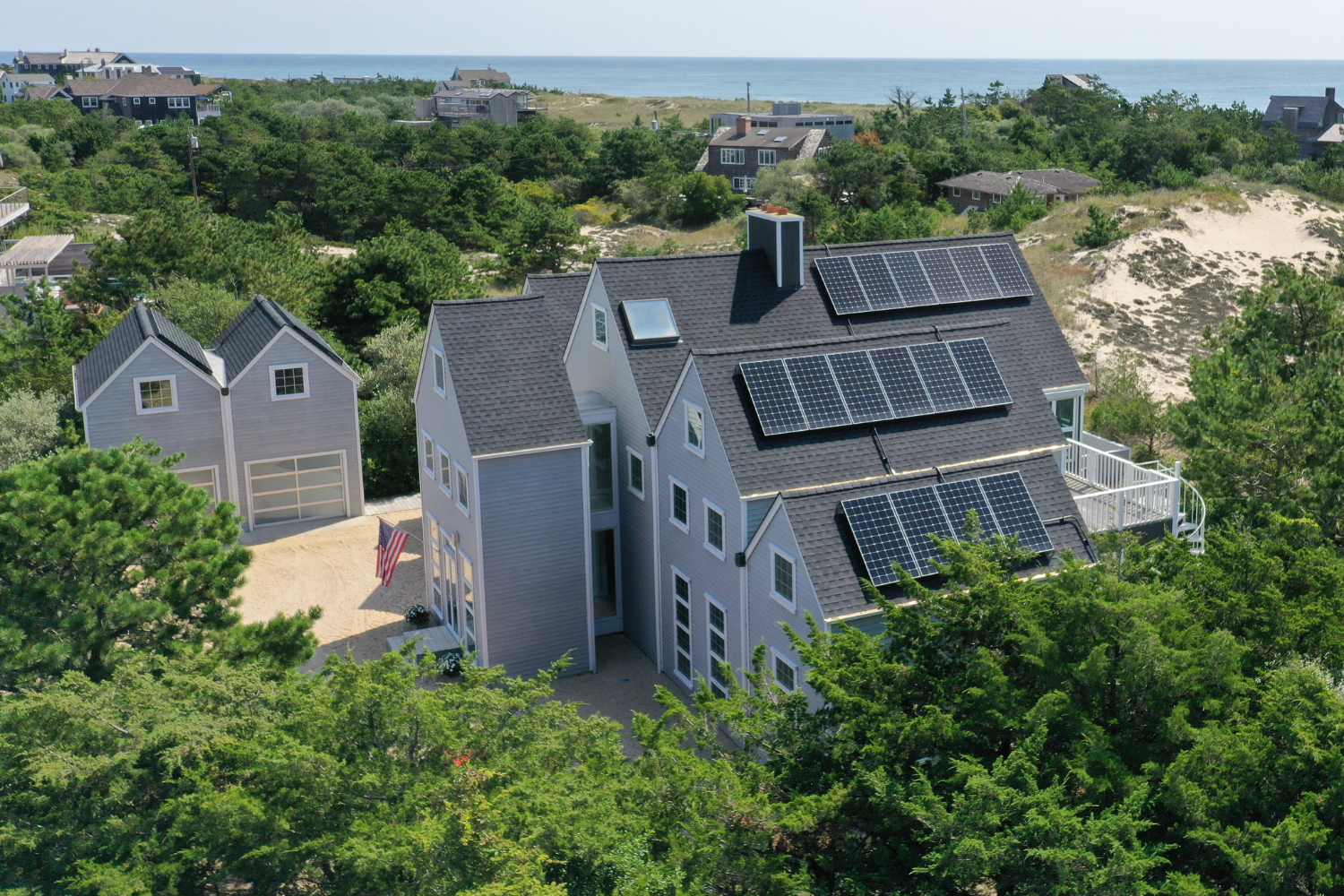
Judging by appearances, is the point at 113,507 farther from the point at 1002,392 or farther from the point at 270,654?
the point at 1002,392

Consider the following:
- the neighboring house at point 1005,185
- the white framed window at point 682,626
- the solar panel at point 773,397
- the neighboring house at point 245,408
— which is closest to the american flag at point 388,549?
the neighboring house at point 245,408

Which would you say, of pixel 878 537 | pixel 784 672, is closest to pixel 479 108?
pixel 784 672

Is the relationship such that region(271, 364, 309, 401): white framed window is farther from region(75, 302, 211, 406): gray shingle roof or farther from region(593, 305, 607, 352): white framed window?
region(593, 305, 607, 352): white framed window

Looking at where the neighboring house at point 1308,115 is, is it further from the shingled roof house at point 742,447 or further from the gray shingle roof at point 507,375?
the gray shingle roof at point 507,375

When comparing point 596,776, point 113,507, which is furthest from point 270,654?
point 596,776

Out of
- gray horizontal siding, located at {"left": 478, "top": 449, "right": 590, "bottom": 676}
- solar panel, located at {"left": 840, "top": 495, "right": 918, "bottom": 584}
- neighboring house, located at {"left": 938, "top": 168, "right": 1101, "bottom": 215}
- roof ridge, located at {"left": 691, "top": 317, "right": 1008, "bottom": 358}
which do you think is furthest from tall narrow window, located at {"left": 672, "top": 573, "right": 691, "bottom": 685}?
neighboring house, located at {"left": 938, "top": 168, "right": 1101, "bottom": 215}

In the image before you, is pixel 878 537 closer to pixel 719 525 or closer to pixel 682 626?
pixel 719 525
